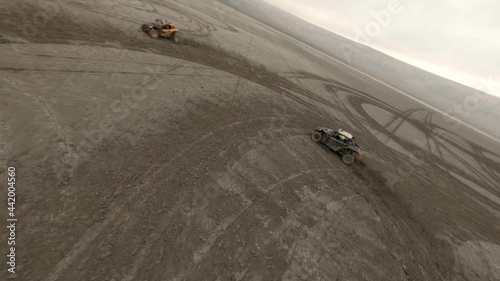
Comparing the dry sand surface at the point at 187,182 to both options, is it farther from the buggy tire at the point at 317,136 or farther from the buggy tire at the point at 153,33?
the buggy tire at the point at 317,136

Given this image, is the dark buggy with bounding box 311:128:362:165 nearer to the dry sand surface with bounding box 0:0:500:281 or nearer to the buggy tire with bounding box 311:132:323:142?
the buggy tire with bounding box 311:132:323:142

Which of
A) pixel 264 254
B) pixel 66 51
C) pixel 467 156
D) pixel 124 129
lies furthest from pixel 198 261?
pixel 467 156

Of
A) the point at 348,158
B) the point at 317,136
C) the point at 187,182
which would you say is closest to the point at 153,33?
the point at 317,136

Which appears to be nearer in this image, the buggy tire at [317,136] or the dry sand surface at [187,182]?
the dry sand surface at [187,182]

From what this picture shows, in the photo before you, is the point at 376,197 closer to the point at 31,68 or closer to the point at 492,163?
the point at 31,68

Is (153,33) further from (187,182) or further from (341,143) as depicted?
(341,143)

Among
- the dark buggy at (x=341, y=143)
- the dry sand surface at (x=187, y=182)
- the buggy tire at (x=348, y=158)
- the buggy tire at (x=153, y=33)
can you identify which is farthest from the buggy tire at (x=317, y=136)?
the buggy tire at (x=153, y=33)
